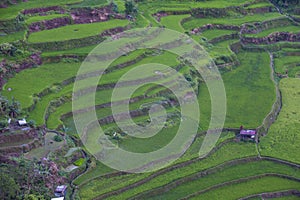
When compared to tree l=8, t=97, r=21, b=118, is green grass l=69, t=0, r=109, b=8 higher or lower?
higher

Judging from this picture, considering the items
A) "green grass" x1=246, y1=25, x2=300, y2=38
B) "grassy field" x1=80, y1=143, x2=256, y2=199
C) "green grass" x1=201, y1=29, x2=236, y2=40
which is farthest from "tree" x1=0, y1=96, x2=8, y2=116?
"green grass" x1=246, y1=25, x2=300, y2=38

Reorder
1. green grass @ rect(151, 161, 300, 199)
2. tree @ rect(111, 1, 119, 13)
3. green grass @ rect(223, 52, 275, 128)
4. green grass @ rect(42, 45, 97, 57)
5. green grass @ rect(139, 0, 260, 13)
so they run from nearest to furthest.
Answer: green grass @ rect(151, 161, 300, 199) → green grass @ rect(223, 52, 275, 128) → green grass @ rect(42, 45, 97, 57) → tree @ rect(111, 1, 119, 13) → green grass @ rect(139, 0, 260, 13)

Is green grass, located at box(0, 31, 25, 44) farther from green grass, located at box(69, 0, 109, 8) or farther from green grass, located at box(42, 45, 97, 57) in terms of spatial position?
green grass, located at box(69, 0, 109, 8)

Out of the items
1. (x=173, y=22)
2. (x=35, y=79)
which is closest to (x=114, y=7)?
(x=173, y=22)

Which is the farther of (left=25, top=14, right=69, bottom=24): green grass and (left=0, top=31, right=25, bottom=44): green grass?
(left=25, top=14, right=69, bottom=24): green grass

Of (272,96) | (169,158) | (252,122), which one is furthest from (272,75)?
(169,158)

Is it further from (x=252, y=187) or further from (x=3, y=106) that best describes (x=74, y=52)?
(x=252, y=187)
